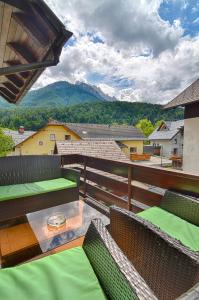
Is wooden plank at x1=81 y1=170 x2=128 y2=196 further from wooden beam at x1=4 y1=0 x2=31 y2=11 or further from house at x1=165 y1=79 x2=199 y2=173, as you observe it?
house at x1=165 y1=79 x2=199 y2=173

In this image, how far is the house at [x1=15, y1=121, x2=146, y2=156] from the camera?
19328 millimetres

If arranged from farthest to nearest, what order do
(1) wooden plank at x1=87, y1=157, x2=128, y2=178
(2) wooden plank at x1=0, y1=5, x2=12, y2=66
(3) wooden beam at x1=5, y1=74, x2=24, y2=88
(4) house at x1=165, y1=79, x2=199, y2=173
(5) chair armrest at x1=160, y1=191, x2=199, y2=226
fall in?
1. (4) house at x1=165, y1=79, x2=199, y2=173
2. (3) wooden beam at x1=5, y1=74, x2=24, y2=88
3. (1) wooden plank at x1=87, y1=157, x2=128, y2=178
4. (2) wooden plank at x1=0, y1=5, x2=12, y2=66
5. (5) chair armrest at x1=160, y1=191, x2=199, y2=226

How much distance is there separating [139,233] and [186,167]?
601 cm

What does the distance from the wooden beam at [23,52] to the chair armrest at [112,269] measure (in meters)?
2.20

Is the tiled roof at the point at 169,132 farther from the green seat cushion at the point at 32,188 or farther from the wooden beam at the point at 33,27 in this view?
the wooden beam at the point at 33,27

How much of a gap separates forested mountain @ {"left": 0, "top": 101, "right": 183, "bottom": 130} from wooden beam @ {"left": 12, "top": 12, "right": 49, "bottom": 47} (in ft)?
84.5

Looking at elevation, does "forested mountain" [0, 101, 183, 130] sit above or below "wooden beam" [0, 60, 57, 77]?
above

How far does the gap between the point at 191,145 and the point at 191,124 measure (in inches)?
28.5

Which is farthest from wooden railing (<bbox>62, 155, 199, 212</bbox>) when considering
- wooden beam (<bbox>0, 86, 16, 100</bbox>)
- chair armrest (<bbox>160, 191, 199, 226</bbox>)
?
wooden beam (<bbox>0, 86, 16, 100</bbox>)

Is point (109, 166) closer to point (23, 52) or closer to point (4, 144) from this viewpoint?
point (23, 52)

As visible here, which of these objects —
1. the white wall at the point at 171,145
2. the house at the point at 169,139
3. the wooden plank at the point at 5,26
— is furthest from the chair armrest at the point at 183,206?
the white wall at the point at 171,145

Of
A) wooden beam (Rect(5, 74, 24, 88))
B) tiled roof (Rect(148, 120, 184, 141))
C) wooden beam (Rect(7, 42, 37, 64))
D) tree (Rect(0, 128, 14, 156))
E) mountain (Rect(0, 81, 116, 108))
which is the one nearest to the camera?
wooden beam (Rect(7, 42, 37, 64))

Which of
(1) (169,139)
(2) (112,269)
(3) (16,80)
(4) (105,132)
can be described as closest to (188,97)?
(3) (16,80)

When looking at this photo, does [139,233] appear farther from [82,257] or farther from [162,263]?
[82,257]
